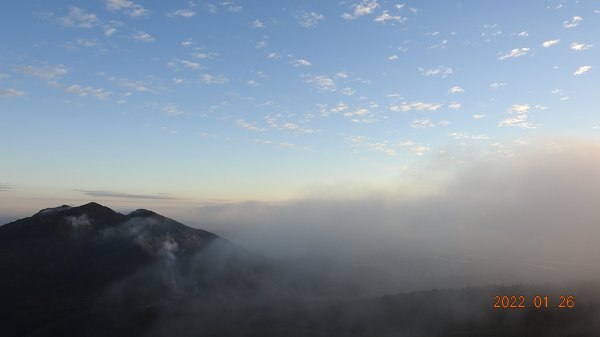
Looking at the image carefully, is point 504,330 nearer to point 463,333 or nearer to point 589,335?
point 463,333

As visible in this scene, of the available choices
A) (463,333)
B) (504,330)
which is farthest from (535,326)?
(463,333)

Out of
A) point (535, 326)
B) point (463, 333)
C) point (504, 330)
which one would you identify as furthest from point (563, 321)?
point (463, 333)

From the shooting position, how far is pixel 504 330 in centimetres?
19238

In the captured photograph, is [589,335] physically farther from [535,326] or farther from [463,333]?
[463,333]

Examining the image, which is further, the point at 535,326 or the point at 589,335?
the point at 535,326

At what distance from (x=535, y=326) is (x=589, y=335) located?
20.6 meters

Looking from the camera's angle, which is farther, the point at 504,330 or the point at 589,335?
the point at 504,330

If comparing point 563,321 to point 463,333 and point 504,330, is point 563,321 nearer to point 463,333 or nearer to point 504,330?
point 504,330

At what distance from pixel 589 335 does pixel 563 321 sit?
61.2ft

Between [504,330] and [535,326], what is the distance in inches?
609

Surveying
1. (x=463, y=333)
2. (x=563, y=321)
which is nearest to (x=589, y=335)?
(x=563, y=321)

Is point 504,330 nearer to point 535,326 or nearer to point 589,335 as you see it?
point 535,326

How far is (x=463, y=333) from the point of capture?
19612 centimetres

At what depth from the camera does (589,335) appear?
592 feet
